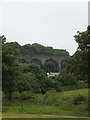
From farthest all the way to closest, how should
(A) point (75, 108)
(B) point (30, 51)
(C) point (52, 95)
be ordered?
(B) point (30, 51)
(C) point (52, 95)
(A) point (75, 108)

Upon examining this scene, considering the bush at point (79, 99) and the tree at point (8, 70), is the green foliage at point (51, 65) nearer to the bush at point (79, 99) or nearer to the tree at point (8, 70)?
the tree at point (8, 70)

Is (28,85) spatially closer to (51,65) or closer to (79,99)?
(79,99)

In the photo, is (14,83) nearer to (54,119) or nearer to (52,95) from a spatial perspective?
(52,95)

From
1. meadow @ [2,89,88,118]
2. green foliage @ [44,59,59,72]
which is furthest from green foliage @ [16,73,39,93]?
green foliage @ [44,59,59,72]

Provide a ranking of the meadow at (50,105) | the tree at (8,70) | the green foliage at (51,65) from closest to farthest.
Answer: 1. the meadow at (50,105)
2. the tree at (8,70)
3. the green foliage at (51,65)

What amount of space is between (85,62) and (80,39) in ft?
5.04

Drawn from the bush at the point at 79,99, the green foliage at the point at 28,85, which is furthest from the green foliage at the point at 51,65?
the bush at the point at 79,99

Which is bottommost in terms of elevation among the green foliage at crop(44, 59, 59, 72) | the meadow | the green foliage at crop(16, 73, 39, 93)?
the meadow

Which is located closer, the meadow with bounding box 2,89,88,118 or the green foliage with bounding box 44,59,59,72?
the meadow with bounding box 2,89,88,118

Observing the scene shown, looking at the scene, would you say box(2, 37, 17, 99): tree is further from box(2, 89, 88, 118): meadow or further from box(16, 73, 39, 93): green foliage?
box(16, 73, 39, 93): green foliage

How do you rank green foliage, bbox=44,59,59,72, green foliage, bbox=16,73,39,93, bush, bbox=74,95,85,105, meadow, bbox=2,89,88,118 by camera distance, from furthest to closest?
green foliage, bbox=44,59,59,72, green foliage, bbox=16,73,39,93, bush, bbox=74,95,85,105, meadow, bbox=2,89,88,118

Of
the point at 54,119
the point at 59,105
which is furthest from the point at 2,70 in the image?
the point at 54,119

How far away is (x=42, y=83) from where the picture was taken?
167ft

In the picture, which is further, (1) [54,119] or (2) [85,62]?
(2) [85,62]
